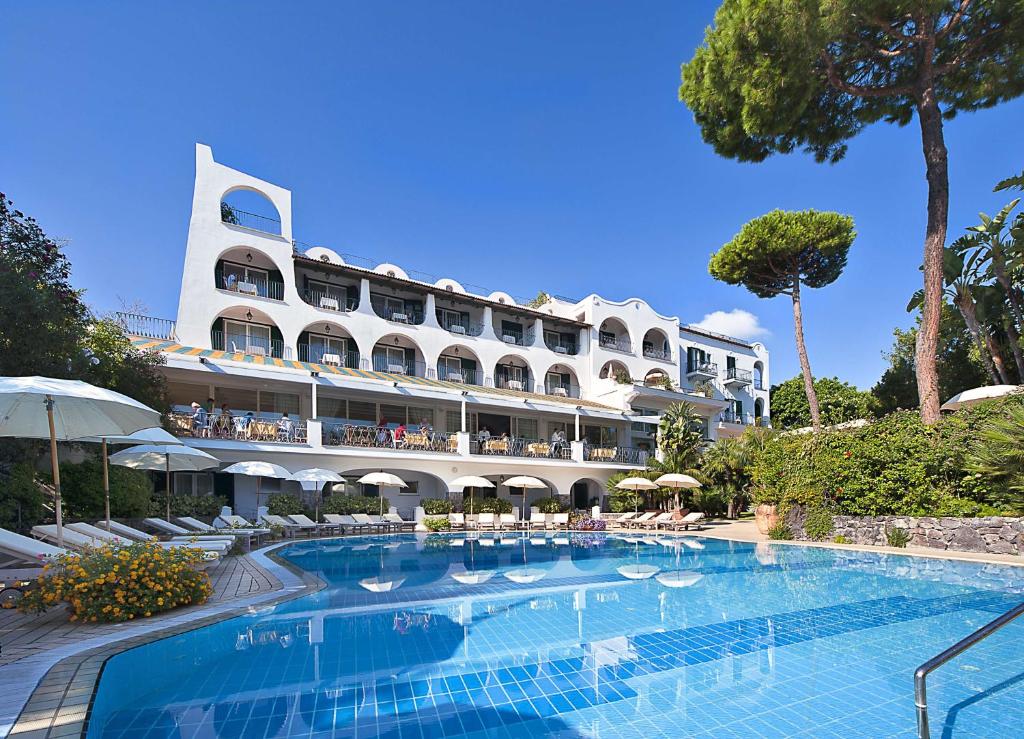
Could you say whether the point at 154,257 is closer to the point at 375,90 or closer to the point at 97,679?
the point at 375,90

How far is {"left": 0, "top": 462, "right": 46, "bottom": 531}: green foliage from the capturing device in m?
10.2

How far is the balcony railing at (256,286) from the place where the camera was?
2286 centimetres

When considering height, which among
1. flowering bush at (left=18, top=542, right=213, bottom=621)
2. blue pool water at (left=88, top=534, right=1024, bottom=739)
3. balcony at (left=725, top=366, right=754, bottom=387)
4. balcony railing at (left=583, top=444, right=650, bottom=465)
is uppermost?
balcony at (left=725, top=366, right=754, bottom=387)

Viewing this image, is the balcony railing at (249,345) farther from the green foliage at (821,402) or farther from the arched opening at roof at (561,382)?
the green foliage at (821,402)

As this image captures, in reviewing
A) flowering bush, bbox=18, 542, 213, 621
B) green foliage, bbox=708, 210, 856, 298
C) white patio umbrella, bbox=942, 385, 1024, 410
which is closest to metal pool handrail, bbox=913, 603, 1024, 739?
flowering bush, bbox=18, 542, 213, 621

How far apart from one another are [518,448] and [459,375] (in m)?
5.32

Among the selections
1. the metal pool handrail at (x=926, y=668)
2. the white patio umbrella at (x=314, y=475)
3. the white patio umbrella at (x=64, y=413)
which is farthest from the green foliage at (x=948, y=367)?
the white patio umbrella at (x=64, y=413)

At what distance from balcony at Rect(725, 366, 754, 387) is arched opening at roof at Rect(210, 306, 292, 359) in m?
28.8

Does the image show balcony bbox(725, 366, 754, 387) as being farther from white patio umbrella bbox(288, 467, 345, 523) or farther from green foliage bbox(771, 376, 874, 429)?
white patio umbrella bbox(288, 467, 345, 523)

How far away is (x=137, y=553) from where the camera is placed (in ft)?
24.2

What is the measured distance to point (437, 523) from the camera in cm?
2145

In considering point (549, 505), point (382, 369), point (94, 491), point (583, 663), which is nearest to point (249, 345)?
point (382, 369)

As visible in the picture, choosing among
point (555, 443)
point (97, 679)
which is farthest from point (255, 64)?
point (555, 443)

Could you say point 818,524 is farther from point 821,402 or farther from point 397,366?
point 821,402
